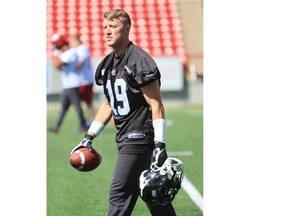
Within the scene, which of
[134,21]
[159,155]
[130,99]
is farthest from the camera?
[134,21]

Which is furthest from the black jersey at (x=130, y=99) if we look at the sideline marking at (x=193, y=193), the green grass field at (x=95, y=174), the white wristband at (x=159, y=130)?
the sideline marking at (x=193, y=193)

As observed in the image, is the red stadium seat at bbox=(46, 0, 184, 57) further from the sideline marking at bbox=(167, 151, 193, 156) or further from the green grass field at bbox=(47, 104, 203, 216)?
the sideline marking at bbox=(167, 151, 193, 156)

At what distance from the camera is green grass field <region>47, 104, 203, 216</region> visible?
698 centimetres

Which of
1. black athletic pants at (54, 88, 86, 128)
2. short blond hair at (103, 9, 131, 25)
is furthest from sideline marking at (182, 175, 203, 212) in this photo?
black athletic pants at (54, 88, 86, 128)

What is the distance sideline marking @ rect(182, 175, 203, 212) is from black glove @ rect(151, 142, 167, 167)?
1891 mm

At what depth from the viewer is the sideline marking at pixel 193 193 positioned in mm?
7208

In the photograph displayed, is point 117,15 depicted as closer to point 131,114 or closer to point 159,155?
point 131,114

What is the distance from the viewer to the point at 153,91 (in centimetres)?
516

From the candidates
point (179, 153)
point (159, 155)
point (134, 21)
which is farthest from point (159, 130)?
point (134, 21)

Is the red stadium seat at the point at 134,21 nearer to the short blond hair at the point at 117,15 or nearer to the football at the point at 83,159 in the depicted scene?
the football at the point at 83,159

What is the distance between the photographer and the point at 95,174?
359 inches

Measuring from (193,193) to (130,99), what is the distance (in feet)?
8.50

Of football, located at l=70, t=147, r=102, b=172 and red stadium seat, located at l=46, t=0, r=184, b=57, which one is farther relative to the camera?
red stadium seat, located at l=46, t=0, r=184, b=57
